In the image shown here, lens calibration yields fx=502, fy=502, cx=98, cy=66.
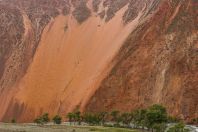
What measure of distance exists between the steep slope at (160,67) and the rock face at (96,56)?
0.60ft

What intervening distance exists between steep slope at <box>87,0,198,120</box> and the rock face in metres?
0.18

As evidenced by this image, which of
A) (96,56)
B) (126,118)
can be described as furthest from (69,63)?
(126,118)

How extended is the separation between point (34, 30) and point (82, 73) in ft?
87.2

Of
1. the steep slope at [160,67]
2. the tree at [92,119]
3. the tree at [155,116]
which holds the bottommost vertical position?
the tree at [155,116]

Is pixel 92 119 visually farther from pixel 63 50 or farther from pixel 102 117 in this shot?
pixel 63 50

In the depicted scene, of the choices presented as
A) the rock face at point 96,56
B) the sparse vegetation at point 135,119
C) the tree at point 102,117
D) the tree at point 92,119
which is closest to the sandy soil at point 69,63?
the rock face at point 96,56

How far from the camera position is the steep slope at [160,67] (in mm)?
90062

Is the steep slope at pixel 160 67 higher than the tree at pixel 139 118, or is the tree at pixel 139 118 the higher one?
the steep slope at pixel 160 67

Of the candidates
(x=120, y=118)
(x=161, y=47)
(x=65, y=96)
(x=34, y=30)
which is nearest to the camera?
(x=120, y=118)

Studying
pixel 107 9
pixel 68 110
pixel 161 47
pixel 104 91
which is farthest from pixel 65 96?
pixel 107 9

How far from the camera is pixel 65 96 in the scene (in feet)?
366

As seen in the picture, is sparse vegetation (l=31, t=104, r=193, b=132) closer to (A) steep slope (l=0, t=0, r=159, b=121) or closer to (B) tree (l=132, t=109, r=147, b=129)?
(B) tree (l=132, t=109, r=147, b=129)

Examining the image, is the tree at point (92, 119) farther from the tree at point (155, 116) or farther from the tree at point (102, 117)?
the tree at point (155, 116)

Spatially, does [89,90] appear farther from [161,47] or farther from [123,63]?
[161,47]
